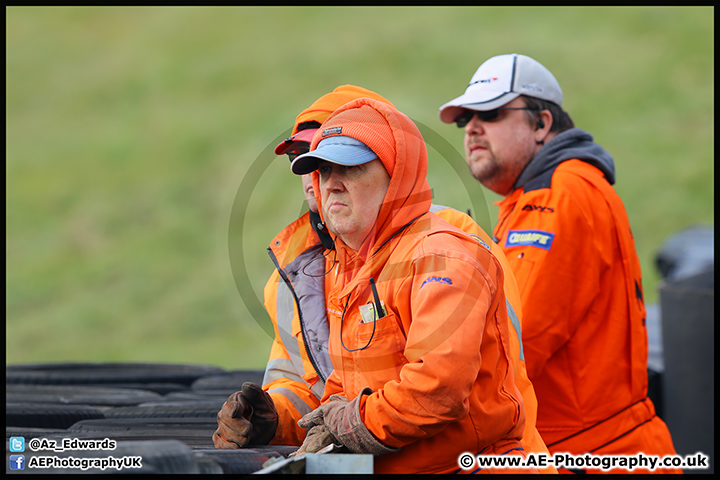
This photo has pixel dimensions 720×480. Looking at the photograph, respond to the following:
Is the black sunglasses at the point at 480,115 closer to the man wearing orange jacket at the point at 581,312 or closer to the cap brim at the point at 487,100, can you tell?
the cap brim at the point at 487,100

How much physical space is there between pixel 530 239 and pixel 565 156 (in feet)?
1.37

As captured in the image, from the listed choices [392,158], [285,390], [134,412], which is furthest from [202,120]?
[392,158]

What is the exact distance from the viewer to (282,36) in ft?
89.8

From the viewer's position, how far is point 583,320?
292cm

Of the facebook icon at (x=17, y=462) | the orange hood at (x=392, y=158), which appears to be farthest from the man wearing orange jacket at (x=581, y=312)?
the facebook icon at (x=17, y=462)

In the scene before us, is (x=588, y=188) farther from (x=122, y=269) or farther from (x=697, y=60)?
(x=697, y=60)

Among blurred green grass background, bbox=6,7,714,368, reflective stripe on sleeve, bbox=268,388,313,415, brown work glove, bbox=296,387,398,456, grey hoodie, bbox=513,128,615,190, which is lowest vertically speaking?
brown work glove, bbox=296,387,398,456

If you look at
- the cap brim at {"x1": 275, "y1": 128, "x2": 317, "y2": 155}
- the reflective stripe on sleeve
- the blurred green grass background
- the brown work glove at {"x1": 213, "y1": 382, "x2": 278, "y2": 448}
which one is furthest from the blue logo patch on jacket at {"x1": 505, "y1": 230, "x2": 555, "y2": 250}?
the blurred green grass background

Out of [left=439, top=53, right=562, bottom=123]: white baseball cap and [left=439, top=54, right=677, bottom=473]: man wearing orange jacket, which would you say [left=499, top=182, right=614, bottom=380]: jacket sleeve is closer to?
[left=439, top=54, right=677, bottom=473]: man wearing orange jacket

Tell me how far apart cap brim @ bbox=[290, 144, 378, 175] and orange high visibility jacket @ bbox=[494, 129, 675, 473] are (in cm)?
117

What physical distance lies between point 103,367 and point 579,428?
2838mm

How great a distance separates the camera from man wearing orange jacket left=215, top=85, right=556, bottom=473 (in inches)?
84.4

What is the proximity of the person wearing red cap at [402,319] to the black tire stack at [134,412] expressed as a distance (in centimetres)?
30

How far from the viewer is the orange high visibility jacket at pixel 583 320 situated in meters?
A: 2.84
